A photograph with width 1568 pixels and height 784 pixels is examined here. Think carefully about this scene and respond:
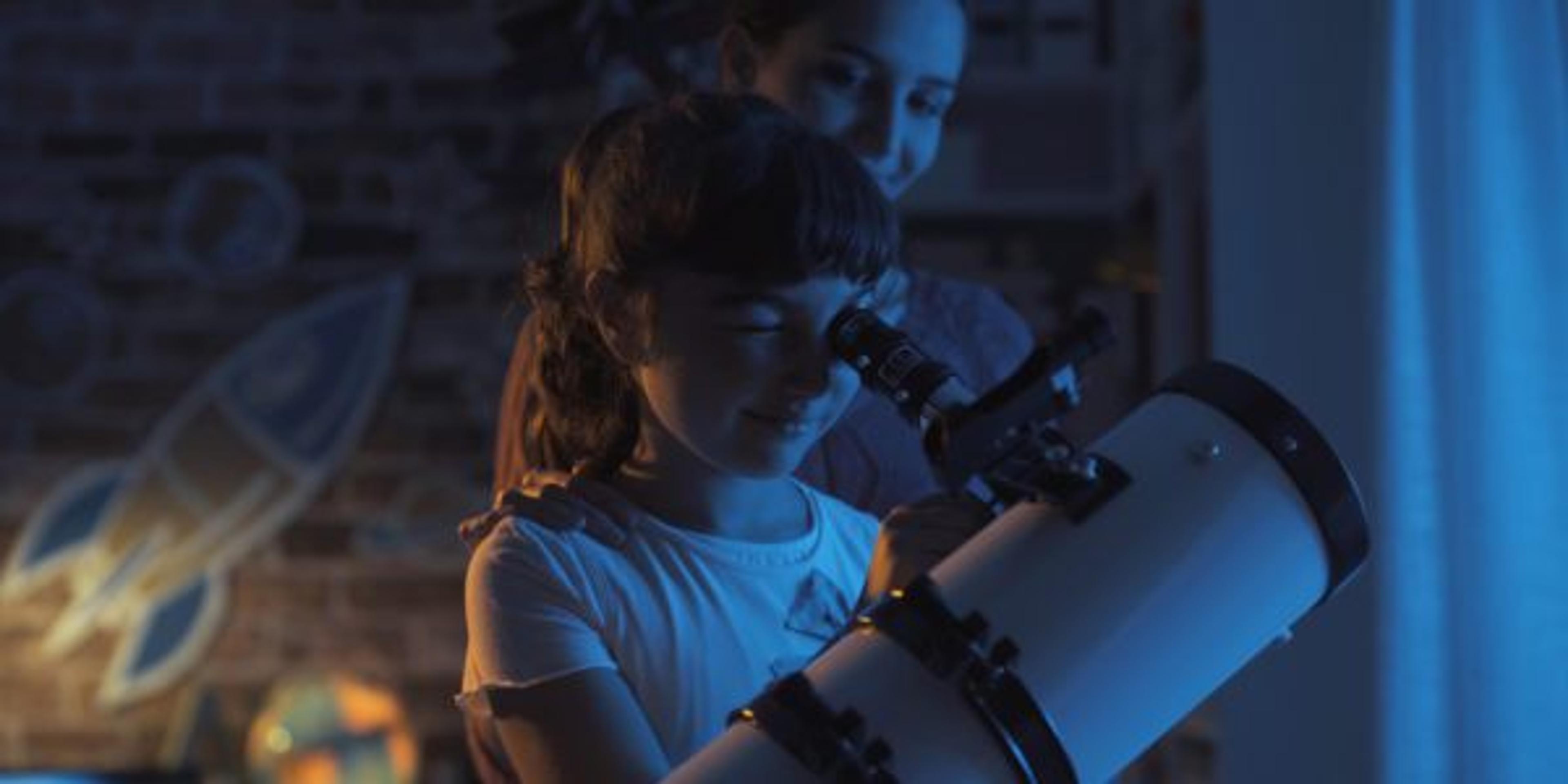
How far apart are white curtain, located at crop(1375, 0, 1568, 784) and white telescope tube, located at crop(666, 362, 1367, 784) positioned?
1.68 feet

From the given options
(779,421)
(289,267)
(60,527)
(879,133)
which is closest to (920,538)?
(779,421)

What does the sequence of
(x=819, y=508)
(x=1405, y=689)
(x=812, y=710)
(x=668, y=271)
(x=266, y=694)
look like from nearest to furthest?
1. (x=812, y=710)
2. (x=668, y=271)
3. (x=819, y=508)
4. (x=1405, y=689)
5. (x=266, y=694)

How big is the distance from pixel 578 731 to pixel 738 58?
69 cm

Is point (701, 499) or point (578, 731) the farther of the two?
point (701, 499)

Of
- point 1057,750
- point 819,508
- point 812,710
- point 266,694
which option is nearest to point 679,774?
point 812,710

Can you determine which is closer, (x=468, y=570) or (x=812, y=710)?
(x=812, y=710)

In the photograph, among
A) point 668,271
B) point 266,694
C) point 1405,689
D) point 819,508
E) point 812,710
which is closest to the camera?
point 812,710

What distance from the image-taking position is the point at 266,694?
11.1ft

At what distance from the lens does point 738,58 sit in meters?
1.40

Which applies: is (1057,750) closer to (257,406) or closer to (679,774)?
(679,774)

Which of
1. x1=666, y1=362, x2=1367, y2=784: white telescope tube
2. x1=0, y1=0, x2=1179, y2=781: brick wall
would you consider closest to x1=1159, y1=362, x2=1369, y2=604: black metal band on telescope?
x1=666, y1=362, x2=1367, y2=784: white telescope tube

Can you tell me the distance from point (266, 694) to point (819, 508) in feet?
8.39

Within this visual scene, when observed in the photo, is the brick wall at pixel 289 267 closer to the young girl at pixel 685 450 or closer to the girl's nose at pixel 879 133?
the girl's nose at pixel 879 133

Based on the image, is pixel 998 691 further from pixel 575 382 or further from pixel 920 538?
pixel 575 382
